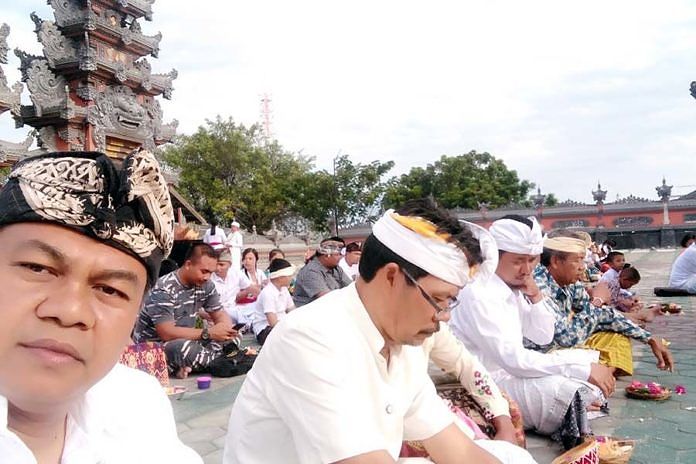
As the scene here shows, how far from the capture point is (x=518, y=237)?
3578 mm

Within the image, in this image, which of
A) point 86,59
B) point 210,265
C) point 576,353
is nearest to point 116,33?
point 86,59

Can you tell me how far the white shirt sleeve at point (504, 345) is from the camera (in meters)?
3.42

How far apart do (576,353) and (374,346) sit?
7.78 ft

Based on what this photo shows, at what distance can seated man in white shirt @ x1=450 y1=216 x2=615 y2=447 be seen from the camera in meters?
3.43

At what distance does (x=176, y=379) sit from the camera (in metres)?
5.78

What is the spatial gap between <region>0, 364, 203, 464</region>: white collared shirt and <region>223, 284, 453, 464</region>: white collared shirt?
19.5 inches

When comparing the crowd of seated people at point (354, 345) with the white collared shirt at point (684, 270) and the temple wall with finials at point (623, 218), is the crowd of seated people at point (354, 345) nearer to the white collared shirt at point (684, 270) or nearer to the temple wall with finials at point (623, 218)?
the white collared shirt at point (684, 270)

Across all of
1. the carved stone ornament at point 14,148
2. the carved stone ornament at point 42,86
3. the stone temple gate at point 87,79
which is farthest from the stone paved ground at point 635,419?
the carved stone ornament at point 42,86

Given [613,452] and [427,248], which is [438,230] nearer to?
[427,248]

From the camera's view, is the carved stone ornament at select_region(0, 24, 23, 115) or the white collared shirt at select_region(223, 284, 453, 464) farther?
the carved stone ornament at select_region(0, 24, 23, 115)

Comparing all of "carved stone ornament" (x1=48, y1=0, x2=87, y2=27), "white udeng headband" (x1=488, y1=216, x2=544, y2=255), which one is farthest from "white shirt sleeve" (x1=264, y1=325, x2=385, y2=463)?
"carved stone ornament" (x1=48, y1=0, x2=87, y2=27)

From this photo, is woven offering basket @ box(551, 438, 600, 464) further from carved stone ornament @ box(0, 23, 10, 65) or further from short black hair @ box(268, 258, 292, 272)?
carved stone ornament @ box(0, 23, 10, 65)

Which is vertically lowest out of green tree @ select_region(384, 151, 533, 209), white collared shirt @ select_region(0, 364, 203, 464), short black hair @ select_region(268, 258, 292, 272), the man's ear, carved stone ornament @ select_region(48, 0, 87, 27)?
short black hair @ select_region(268, 258, 292, 272)

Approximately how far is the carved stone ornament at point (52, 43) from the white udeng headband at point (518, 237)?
73.1ft
